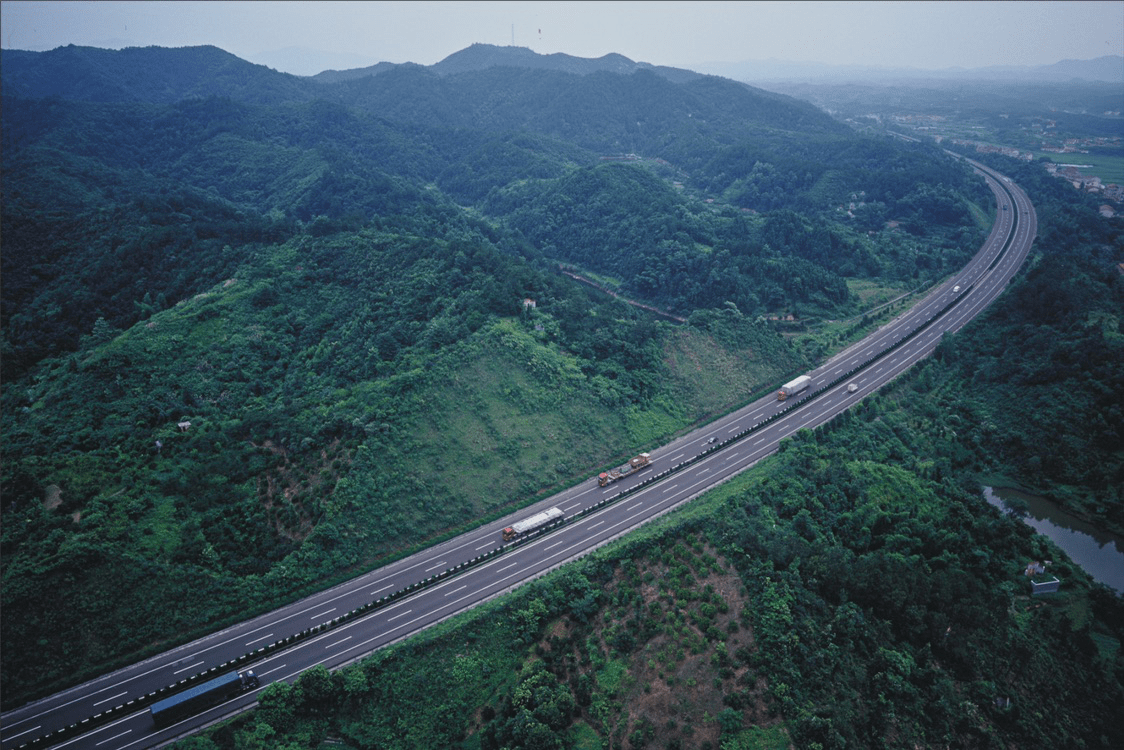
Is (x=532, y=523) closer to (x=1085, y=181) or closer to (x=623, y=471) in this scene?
(x=623, y=471)

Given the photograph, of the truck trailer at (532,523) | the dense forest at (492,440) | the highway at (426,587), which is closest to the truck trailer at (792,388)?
the highway at (426,587)

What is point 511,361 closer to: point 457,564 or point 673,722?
point 457,564

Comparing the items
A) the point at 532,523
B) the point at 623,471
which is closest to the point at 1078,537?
the point at 623,471

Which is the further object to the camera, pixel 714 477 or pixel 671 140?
pixel 671 140

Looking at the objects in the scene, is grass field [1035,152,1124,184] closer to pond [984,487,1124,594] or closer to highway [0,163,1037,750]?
highway [0,163,1037,750]

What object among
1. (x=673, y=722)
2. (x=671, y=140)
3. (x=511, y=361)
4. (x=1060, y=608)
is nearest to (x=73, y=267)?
(x=511, y=361)

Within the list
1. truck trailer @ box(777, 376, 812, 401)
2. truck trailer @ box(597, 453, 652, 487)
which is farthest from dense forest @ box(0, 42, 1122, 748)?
truck trailer @ box(777, 376, 812, 401)

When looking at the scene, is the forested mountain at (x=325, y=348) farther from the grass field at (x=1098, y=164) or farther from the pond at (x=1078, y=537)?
the grass field at (x=1098, y=164)
